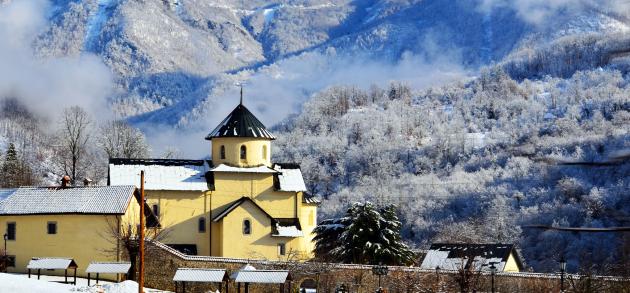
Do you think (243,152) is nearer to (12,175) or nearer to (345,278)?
(345,278)

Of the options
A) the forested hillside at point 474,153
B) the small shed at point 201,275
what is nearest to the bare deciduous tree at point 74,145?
the forested hillside at point 474,153

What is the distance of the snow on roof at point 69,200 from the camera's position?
47688 mm

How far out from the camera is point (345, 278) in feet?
147

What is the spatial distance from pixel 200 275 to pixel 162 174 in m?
15.8

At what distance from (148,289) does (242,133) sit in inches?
574

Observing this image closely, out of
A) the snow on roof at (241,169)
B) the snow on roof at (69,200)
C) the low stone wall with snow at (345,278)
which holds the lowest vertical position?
the low stone wall with snow at (345,278)

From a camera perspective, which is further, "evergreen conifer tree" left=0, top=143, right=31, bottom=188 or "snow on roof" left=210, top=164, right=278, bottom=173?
"evergreen conifer tree" left=0, top=143, right=31, bottom=188

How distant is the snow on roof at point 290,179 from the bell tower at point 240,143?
102cm

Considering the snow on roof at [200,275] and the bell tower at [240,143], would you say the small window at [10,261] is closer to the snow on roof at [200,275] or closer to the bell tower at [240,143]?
the snow on roof at [200,275]

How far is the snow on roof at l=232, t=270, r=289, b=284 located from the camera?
39.9 meters

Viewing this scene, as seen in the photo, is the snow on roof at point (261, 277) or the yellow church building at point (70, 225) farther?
the yellow church building at point (70, 225)

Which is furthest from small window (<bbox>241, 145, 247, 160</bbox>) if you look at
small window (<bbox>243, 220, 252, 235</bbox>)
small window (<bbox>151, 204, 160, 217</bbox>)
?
small window (<bbox>151, 204, 160, 217</bbox>)

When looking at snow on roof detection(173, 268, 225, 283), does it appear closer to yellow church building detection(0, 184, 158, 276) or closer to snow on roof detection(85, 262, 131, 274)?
snow on roof detection(85, 262, 131, 274)

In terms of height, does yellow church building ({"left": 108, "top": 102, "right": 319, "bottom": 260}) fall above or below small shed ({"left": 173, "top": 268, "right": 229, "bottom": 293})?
above
